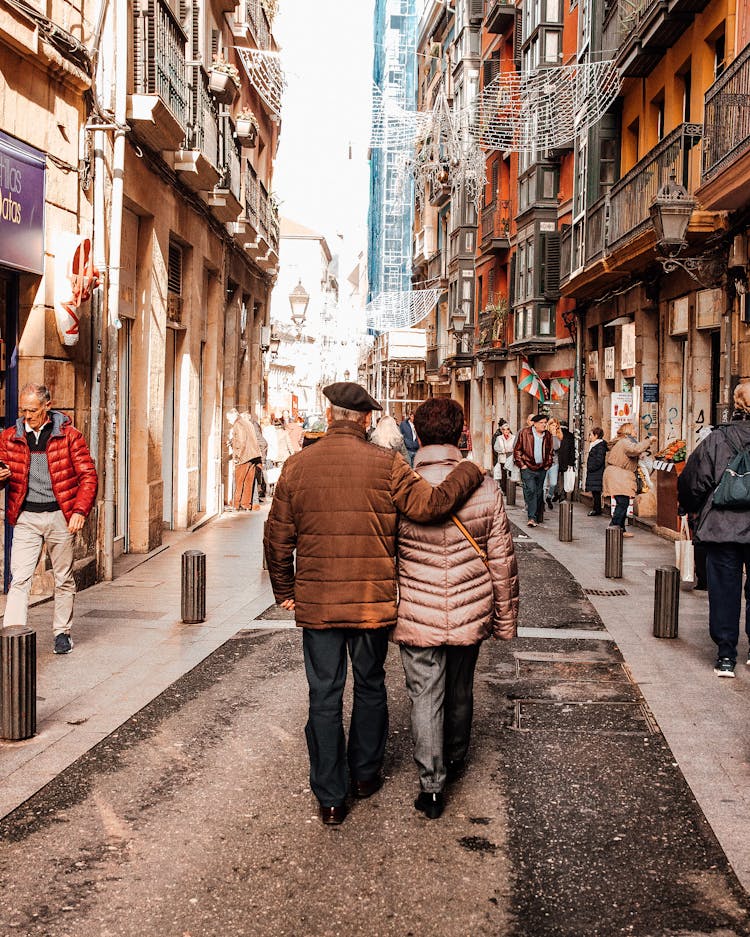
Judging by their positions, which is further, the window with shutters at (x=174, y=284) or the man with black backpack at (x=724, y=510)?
the window with shutters at (x=174, y=284)

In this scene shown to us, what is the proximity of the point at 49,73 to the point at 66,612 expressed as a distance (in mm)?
5028

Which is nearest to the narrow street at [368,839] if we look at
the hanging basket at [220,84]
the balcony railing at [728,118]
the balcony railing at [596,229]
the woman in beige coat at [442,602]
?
the woman in beige coat at [442,602]

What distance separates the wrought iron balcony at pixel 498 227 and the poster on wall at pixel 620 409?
1474cm

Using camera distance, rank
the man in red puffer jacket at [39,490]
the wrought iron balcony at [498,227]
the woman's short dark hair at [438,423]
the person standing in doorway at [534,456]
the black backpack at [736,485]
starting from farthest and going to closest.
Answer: the wrought iron balcony at [498,227], the person standing in doorway at [534,456], the man in red puffer jacket at [39,490], the black backpack at [736,485], the woman's short dark hair at [438,423]

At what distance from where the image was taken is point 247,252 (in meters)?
24.9

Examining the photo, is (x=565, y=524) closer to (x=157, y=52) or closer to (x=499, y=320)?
(x=157, y=52)

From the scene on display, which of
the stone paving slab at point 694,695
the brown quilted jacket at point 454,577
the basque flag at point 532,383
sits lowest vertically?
the stone paving slab at point 694,695

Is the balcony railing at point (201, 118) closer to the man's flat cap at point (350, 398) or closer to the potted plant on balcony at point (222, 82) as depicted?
the potted plant on balcony at point (222, 82)

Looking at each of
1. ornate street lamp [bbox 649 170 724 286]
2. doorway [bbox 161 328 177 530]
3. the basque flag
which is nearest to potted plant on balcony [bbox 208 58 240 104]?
doorway [bbox 161 328 177 530]

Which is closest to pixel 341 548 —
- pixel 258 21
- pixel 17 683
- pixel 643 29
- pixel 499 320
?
pixel 17 683

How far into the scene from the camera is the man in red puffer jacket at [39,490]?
792 cm

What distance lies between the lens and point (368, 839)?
4746 mm

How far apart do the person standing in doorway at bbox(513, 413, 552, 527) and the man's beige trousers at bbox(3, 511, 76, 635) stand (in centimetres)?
1122

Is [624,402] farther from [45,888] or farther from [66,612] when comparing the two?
[45,888]
